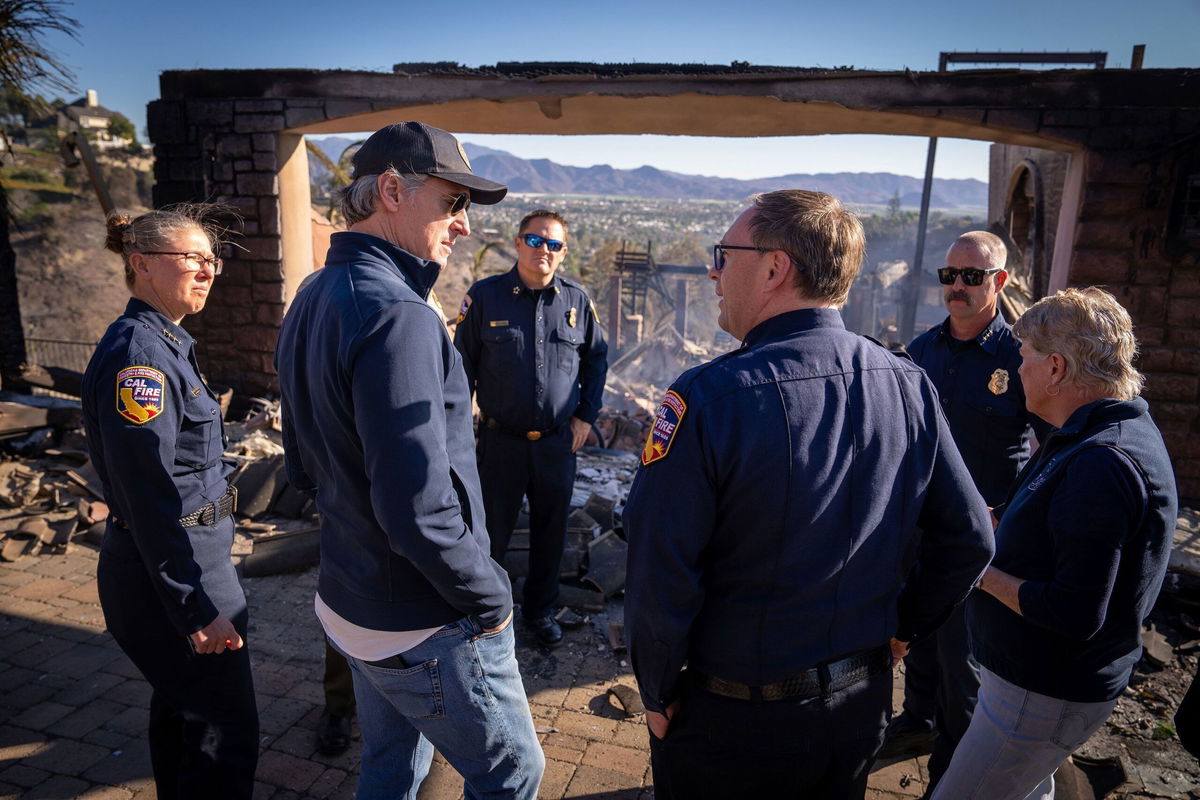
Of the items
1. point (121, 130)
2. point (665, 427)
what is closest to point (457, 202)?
point (665, 427)

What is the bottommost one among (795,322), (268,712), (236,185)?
(268,712)

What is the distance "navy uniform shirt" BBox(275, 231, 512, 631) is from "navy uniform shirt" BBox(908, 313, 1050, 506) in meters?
2.32

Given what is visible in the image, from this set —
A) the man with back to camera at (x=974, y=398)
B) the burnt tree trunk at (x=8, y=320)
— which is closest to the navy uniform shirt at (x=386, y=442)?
the man with back to camera at (x=974, y=398)

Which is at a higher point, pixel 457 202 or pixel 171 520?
pixel 457 202

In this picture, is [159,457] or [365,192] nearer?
[365,192]

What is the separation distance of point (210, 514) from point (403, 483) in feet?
3.81

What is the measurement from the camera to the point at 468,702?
1762 mm

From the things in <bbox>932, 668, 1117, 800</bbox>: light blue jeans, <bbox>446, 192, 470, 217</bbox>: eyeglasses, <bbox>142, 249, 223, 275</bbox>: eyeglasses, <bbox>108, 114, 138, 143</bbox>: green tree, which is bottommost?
<bbox>932, 668, 1117, 800</bbox>: light blue jeans

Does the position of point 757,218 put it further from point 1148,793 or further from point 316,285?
point 1148,793

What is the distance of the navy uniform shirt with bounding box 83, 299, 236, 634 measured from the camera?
2.13 m

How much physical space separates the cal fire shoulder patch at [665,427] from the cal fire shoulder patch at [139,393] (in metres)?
1.54

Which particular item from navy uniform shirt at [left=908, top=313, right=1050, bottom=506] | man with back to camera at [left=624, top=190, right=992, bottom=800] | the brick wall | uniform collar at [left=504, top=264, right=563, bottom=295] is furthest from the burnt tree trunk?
navy uniform shirt at [left=908, top=313, right=1050, bottom=506]

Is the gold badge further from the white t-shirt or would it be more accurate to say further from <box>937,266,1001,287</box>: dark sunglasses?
the white t-shirt

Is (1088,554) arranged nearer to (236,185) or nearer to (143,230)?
(143,230)
